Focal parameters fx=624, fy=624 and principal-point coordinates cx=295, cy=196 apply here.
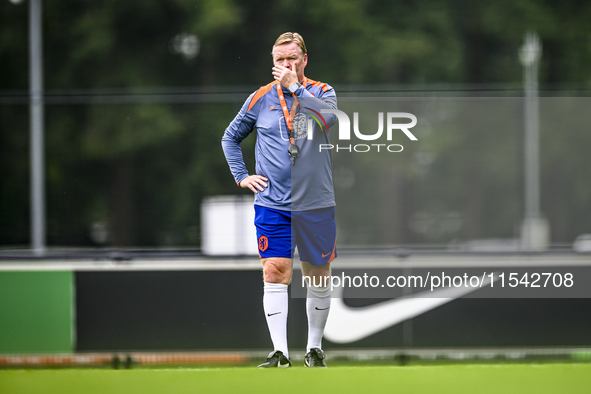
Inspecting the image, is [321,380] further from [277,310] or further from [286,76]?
[286,76]

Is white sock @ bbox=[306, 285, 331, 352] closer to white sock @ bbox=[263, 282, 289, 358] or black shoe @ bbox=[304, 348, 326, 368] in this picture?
black shoe @ bbox=[304, 348, 326, 368]

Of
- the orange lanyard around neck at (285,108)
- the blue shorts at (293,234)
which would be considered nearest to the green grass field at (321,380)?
the blue shorts at (293,234)

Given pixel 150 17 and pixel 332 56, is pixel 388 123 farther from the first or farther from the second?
pixel 150 17

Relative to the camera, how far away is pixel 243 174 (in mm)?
4039

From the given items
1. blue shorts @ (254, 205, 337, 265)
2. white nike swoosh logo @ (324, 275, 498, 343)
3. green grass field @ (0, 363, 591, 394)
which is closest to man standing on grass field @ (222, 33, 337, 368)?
blue shorts @ (254, 205, 337, 265)

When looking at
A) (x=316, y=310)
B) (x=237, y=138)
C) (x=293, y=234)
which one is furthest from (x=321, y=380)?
(x=237, y=138)

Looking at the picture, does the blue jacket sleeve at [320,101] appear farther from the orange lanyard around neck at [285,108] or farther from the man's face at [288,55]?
the man's face at [288,55]

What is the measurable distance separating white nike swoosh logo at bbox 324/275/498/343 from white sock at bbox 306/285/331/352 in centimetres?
61

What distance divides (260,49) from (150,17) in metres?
2.06

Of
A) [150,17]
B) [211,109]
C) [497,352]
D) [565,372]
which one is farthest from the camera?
[150,17]

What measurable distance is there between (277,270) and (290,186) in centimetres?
52

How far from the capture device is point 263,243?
3.83 metres

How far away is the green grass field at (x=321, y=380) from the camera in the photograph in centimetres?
357

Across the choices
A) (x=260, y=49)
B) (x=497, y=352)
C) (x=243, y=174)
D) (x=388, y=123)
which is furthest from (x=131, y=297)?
(x=260, y=49)
